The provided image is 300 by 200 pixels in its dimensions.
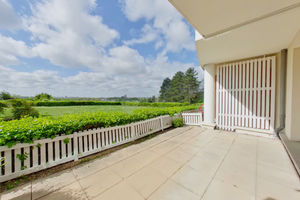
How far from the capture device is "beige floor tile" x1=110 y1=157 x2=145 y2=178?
2.22 meters

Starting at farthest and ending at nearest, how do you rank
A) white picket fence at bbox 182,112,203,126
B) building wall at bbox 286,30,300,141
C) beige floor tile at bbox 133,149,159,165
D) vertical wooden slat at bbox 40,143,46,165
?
white picket fence at bbox 182,112,203,126, building wall at bbox 286,30,300,141, beige floor tile at bbox 133,149,159,165, vertical wooden slat at bbox 40,143,46,165

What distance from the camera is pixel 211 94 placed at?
5.07 m

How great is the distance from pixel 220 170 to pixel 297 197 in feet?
3.18

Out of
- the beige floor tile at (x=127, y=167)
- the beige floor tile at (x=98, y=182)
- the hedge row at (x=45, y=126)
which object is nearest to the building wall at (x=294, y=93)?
the beige floor tile at (x=127, y=167)

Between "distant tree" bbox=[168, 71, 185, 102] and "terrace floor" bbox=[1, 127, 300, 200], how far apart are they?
98.1ft

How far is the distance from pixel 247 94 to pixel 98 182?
19.2 feet

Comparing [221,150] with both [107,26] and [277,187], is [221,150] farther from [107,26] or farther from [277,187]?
[107,26]

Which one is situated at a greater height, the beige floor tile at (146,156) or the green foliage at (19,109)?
the green foliage at (19,109)

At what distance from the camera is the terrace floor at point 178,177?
1.68 m

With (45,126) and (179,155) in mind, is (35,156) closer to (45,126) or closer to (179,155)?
(45,126)

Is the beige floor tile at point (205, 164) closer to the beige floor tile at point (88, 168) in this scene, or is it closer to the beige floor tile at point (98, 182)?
the beige floor tile at point (98, 182)

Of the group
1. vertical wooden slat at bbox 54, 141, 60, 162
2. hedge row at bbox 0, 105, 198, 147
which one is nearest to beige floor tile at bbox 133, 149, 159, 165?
hedge row at bbox 0, 105, 198, 147

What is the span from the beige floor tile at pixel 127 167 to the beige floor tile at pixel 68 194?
2.18 ft

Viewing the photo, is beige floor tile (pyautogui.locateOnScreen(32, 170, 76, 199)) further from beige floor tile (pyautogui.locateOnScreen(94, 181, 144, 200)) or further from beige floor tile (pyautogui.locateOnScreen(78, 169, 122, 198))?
beige floor tile (pyautogui.locateOnScreen(94, 181, 144, 200))
